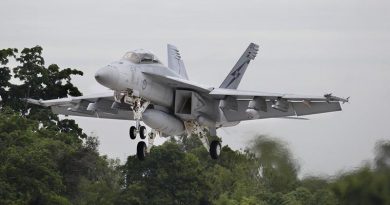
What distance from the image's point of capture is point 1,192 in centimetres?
6462

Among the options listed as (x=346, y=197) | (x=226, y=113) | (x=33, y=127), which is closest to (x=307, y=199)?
(x=226, y=113)

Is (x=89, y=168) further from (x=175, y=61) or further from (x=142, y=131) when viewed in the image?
(x=142, y=131)

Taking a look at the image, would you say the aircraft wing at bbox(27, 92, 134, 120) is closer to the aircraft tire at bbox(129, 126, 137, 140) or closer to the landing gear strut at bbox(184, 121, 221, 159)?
the landing gear strut at bbox(184, 121, 221, 159)

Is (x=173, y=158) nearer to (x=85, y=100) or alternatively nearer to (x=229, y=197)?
(x=229, y=197)

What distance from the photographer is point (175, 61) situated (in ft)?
177

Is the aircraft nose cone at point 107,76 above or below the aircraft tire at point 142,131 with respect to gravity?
above

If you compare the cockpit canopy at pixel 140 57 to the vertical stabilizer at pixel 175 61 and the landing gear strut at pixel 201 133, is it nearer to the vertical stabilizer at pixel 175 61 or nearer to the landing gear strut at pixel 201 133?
the landing gear strut at pixel 201 133

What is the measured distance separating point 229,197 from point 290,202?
569 inches

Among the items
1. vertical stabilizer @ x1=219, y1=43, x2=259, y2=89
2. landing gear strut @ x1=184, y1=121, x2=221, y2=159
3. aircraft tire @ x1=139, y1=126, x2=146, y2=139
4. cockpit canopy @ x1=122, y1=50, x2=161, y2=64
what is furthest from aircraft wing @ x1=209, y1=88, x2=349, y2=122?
vertical stabilizer @ x1=219, y1=43, x2=259, y2=89

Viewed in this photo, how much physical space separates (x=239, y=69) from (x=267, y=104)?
16.5ft

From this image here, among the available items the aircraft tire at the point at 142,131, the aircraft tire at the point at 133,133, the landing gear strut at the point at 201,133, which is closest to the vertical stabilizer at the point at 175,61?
the landing gear strut at the point at 201,133

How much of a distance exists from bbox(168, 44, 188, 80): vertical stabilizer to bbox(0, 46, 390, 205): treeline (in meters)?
4.05

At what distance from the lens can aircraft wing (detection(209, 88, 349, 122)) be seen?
153 feet

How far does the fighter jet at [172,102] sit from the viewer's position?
4525 cm
